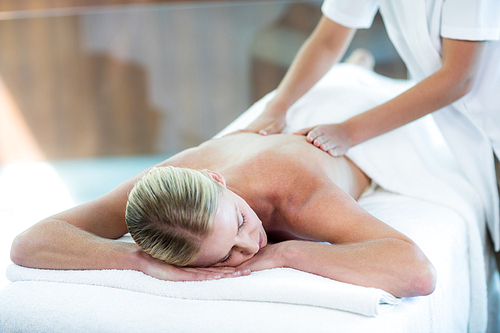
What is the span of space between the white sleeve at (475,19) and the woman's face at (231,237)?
0.81m

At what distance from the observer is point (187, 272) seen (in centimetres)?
99

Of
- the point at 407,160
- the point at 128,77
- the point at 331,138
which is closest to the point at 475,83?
the point at 407,160

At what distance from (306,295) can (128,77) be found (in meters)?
2.79

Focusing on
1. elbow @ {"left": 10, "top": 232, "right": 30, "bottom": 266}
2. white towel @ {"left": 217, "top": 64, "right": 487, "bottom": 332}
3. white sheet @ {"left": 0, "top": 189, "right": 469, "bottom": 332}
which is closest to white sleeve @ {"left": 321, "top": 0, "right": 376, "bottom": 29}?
white towel @ {"left": 217, "top": 64, "right": 487, "bottom": 332}

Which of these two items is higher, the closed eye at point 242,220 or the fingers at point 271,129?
the fingers at point 271,129

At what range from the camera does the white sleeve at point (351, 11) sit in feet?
5.47

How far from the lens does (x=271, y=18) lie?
327 centimetres

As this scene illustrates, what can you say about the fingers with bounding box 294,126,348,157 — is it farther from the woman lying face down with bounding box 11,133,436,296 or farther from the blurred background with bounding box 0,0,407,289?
the blurred background with bounding box 0,0,407,289

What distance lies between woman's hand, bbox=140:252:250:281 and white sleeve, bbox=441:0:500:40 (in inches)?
35.8

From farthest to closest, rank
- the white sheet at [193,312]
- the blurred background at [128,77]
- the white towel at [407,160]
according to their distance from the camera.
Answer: the blurred background at [128,77], the white towel at [407,160], the white sheet at [193,312]

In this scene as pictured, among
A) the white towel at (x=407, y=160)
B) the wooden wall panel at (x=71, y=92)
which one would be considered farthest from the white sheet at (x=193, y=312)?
the wooden wall panel at (x=71, y=92)

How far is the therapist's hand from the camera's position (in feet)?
4.47

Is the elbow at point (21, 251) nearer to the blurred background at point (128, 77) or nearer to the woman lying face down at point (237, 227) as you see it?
the woman lying face down at point (237, 227)

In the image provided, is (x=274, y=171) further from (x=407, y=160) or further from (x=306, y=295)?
(x=407, y=160)
